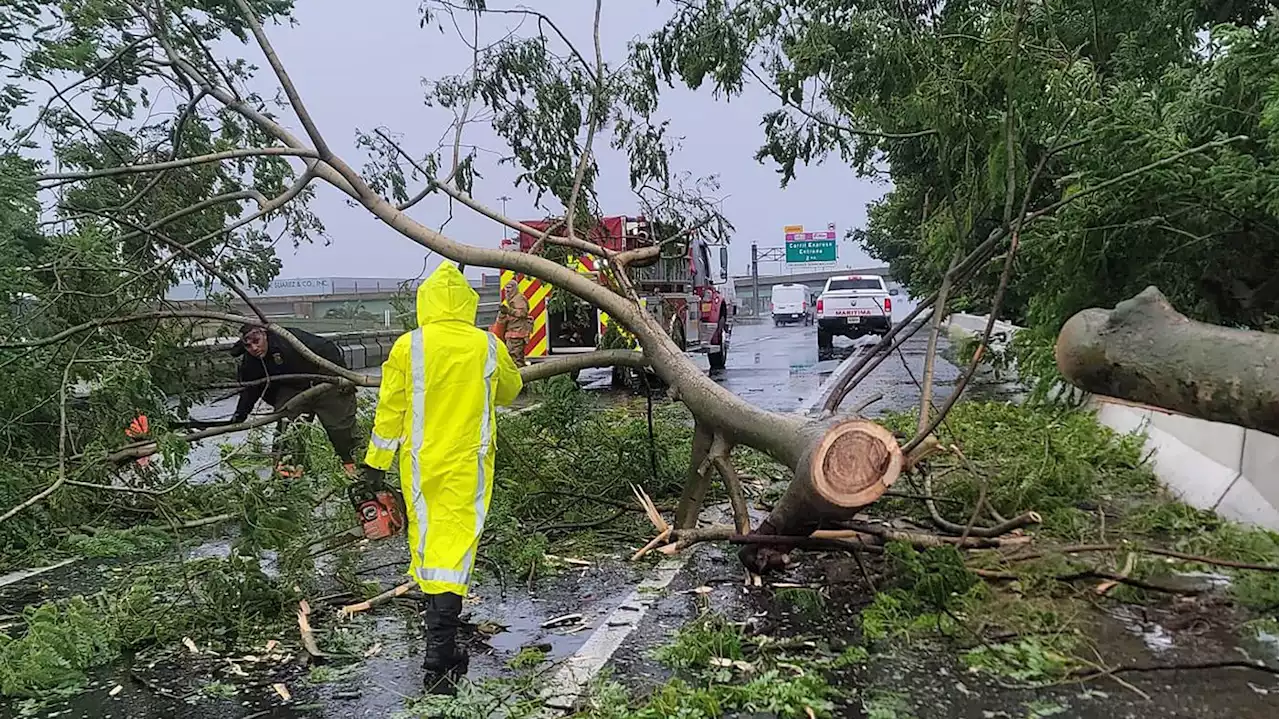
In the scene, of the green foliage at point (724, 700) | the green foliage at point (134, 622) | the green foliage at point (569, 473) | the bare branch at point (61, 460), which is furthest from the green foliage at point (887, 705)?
the bare branch at point (61, 460)

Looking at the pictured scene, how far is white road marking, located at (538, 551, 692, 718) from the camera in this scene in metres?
3.46

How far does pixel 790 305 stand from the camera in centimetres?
4756

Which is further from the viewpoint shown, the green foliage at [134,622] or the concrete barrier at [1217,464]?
the concrete barrier at [1217,464]

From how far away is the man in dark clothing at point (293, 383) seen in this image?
6.13 m

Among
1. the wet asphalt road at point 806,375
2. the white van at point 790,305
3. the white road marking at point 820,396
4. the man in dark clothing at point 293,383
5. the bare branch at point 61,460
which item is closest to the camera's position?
the bare branch at point 61,460

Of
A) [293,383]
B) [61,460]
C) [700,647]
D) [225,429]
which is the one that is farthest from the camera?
[293,383]

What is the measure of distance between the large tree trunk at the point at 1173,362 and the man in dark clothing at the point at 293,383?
472cm

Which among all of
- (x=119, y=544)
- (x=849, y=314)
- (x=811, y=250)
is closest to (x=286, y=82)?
(x=119, y=544)

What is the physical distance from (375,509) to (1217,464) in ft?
15.0

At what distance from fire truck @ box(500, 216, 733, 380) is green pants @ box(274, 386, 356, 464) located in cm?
175

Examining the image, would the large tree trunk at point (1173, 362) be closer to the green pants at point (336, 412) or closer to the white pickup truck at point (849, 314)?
the green pants at point (336, 412)

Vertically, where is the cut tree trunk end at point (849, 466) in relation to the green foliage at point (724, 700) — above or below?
above

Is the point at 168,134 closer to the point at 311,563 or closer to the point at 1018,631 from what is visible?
the point at 311,563

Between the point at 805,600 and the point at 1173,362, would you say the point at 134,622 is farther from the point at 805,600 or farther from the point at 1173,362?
the point at 1173,362
